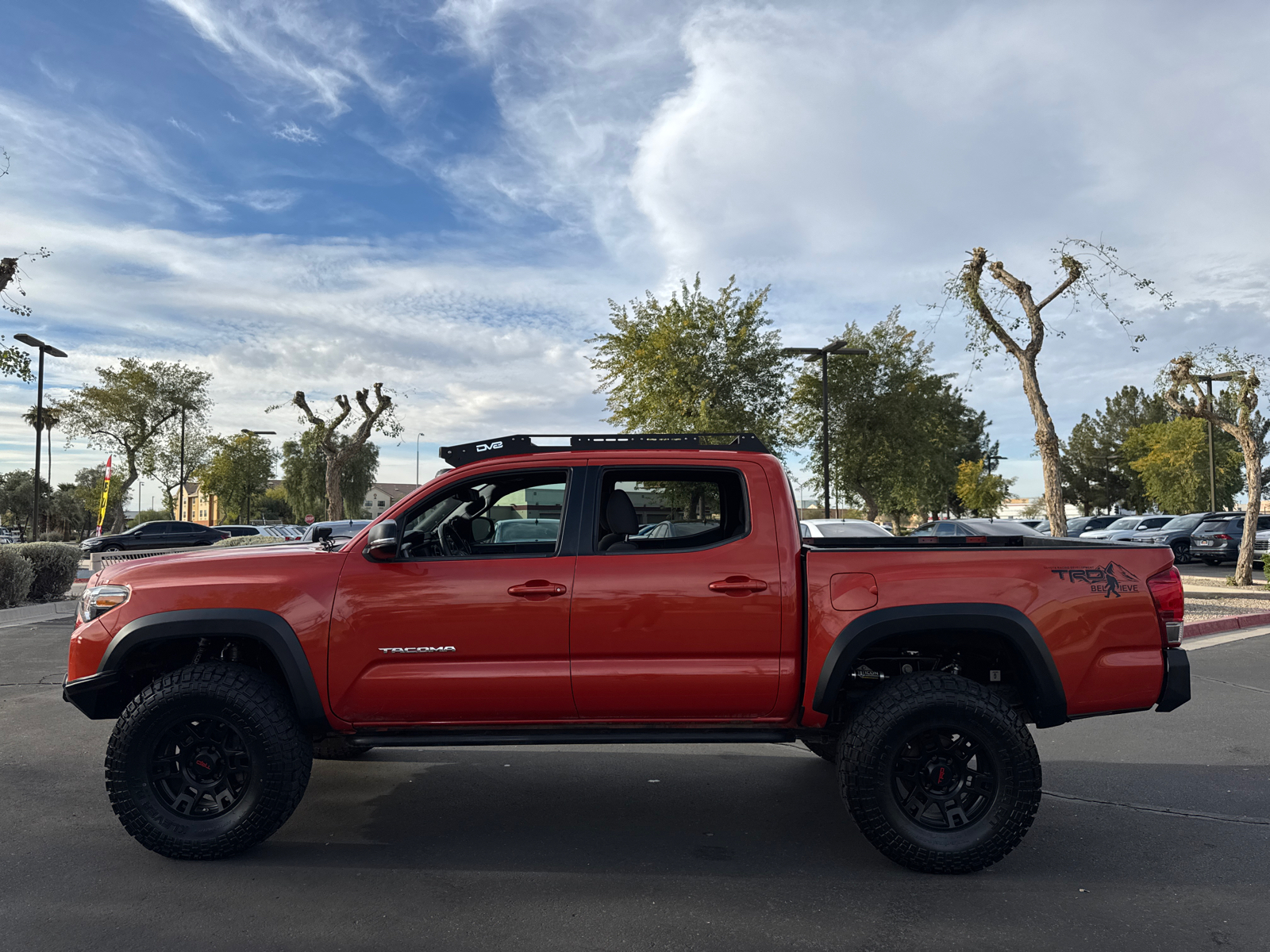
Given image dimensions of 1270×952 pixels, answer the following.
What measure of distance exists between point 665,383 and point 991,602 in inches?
917

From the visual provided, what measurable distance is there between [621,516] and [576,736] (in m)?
1.07

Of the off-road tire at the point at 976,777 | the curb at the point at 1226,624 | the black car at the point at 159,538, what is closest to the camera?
the off-road tire at the point at 976,777

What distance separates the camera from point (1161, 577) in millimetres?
4422

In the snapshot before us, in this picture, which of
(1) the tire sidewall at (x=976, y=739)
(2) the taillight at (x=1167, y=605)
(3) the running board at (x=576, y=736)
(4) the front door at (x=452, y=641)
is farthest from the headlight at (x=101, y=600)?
(2) the taillight at (x=1167, y=605)

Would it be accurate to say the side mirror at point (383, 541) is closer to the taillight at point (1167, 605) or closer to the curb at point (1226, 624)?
the taillight at point (1167, 605)

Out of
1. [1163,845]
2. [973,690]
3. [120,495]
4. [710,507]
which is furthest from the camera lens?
[120,495]

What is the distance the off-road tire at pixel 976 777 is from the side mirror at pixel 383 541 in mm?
2299

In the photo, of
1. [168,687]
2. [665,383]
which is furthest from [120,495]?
[168,687]

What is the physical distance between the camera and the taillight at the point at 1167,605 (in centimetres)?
437

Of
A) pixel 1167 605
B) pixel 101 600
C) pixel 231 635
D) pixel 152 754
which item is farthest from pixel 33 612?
pixel 1167 605

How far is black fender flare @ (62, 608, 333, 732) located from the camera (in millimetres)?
4336

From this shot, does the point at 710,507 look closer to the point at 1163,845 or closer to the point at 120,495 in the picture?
the point at 1163,845

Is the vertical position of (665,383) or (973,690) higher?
(665,383)

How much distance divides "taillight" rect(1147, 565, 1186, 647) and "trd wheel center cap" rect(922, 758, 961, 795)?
1.18 m
